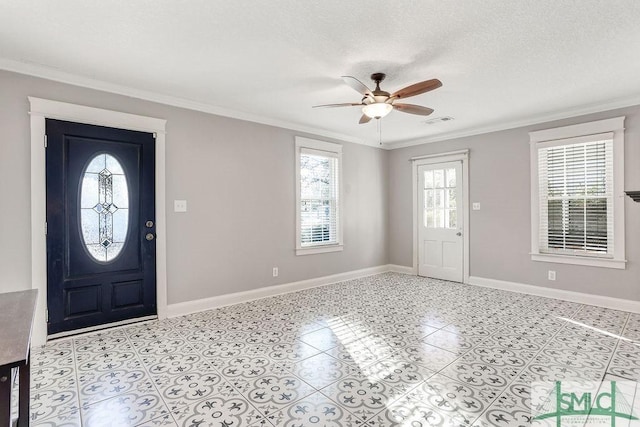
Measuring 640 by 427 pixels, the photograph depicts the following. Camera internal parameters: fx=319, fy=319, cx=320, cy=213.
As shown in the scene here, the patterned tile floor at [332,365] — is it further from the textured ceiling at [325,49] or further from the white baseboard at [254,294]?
the textured ceiling at [325,49]

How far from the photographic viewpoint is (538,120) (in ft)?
15.0

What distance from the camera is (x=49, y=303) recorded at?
3066 mm

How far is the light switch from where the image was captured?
3803mm

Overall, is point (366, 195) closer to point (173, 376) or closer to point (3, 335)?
point (173, 376)

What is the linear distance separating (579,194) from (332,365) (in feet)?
13.3

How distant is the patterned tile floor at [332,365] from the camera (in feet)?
6.46

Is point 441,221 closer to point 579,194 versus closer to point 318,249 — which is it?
point 579,194

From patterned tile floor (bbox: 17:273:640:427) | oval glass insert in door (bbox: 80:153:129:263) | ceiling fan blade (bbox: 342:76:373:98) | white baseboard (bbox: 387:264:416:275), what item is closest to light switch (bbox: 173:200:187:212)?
oval glass insert in door (bbox: 80:153:129:263)

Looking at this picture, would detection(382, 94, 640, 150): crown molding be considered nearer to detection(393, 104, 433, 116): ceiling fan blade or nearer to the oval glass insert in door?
detection(393, 104, 433, 116): ceiling fan blade

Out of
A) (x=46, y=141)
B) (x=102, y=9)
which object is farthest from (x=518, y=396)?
(x=46, y=141)

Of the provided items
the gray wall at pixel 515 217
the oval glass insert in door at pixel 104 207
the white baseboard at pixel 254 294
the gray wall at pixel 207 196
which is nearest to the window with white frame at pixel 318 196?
the gray wall at pixel 207 196

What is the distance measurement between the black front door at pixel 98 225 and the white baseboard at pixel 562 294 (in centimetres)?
484

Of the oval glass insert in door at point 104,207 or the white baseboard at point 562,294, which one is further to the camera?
the white baseboard at point 562,294

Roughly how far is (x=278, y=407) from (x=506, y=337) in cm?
230
